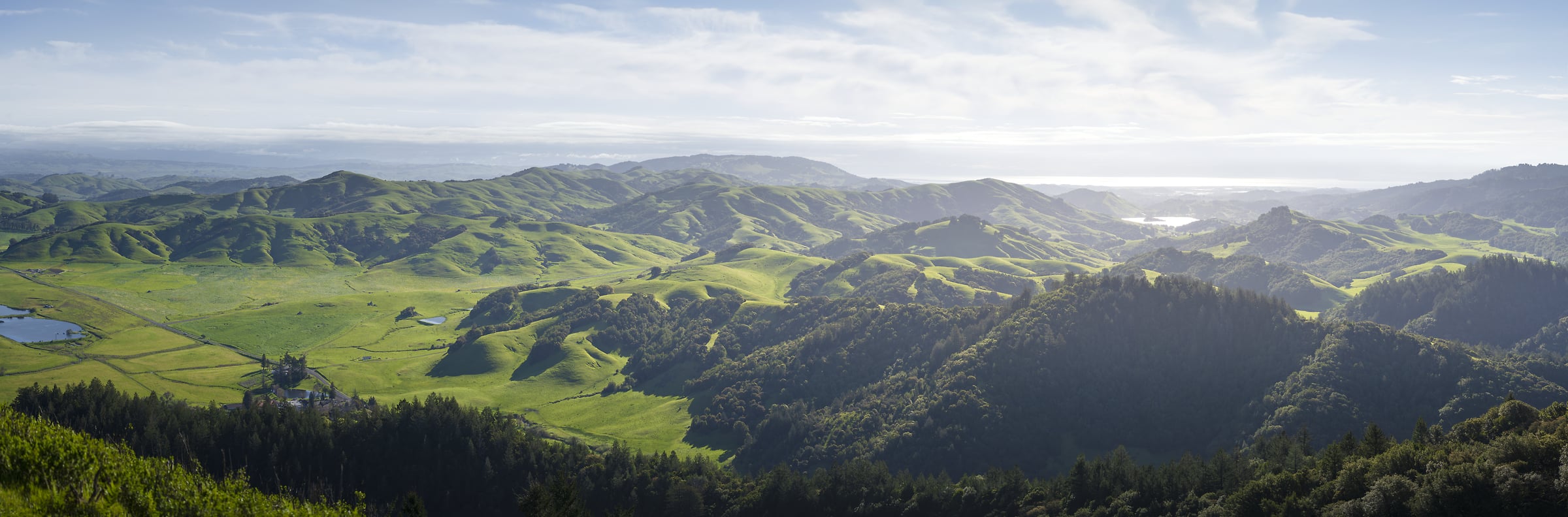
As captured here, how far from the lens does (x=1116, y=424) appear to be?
179 metres

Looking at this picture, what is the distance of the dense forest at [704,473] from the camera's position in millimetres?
69562

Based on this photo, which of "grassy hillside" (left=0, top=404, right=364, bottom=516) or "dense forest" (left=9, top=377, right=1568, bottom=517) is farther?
"dense forest" (left=9, top=377, right=1568, bottom=517)

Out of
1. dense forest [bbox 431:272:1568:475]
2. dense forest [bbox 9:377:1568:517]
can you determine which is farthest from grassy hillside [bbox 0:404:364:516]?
dense forest [bbox 431:272:1568:475]

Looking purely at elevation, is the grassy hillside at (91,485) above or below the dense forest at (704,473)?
above

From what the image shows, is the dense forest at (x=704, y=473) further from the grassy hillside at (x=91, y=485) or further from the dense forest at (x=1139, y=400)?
the dense forest at (x=1139, y=400)

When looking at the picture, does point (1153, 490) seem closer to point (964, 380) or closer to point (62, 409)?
point (964, 380)

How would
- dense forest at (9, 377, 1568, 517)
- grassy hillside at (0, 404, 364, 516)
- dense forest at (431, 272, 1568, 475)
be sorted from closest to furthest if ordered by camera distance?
1. grassy hillside at (0, 404, 364, 516)
2. dense forest at (9, 377, 1568, 517)
3. dense forest at (431, 272, 1568, 475)

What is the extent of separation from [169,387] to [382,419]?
99032 millimetres

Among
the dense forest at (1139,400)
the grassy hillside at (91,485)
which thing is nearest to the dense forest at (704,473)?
the grassy hillside at (91,485)

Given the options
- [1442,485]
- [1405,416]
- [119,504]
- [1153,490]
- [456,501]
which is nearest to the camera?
[119,504]

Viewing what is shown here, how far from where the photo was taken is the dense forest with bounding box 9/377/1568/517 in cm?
6956

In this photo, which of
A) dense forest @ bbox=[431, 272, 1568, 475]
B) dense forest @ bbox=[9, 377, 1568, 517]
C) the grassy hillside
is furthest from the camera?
dense forest @ bbox=[431, 272, 1568, 475]

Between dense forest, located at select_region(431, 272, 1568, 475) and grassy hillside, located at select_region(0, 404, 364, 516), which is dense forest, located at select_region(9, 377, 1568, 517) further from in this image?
dense forest, located at select_region(431, 272, 1568, 475)

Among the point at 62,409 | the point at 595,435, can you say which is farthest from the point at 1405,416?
the point at 62,409
